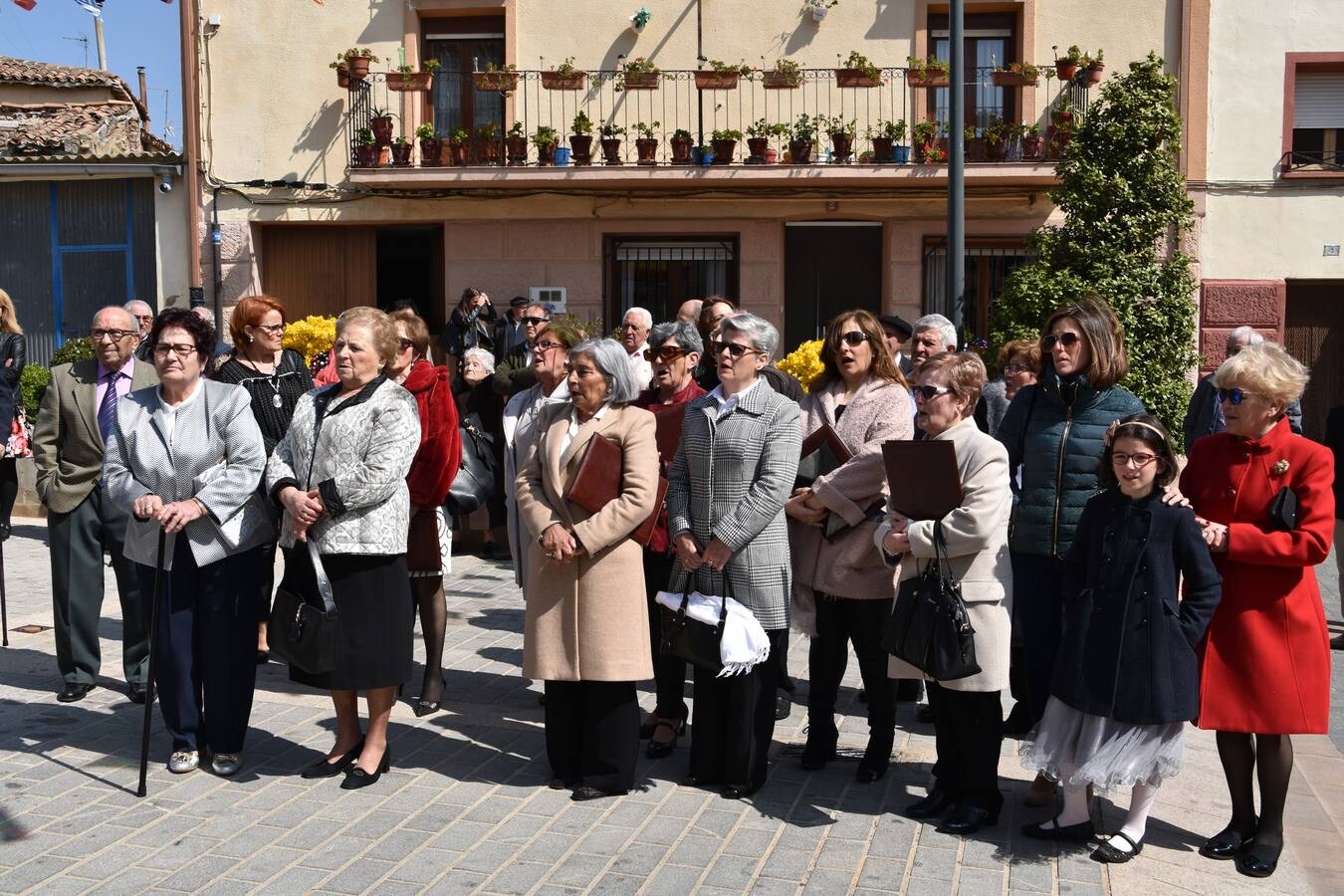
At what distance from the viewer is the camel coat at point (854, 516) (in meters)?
5.31

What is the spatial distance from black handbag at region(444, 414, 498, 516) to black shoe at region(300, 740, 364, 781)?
4.42ft

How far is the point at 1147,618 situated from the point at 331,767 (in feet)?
10.5

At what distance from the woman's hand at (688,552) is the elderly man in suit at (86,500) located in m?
3.05

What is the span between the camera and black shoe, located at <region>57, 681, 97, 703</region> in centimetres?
652

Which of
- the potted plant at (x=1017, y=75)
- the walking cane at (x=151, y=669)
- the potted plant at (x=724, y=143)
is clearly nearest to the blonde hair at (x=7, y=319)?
the walking cane at (x=151, y=669)

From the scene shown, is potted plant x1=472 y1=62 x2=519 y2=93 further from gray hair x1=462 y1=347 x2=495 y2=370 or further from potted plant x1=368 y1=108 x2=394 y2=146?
gray hair x1=462 y1=347 x2=495 y2=370

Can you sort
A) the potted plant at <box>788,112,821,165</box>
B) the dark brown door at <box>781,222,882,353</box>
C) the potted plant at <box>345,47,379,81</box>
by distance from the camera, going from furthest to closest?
the dark brown door at <box>781,222,882,353</box> < the potted plant at <box>345,47,379,81</box> < the potted plant at <box>788,112,821,165</box>

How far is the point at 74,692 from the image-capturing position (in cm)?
657

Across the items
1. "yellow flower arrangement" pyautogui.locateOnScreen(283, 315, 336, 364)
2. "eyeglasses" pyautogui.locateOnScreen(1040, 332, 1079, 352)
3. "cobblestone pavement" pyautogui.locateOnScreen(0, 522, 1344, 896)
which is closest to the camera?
"cobblestone pavement" pyautogui.locateOnScreen(0, 522, 1344, 896)

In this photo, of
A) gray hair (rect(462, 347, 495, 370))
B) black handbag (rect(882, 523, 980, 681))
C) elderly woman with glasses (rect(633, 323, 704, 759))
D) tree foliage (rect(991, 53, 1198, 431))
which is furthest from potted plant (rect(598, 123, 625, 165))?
black handbag (rect(882, 523, 980, 681))

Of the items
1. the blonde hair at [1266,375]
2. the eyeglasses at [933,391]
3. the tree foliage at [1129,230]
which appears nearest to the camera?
the blonde hair at [1266,375]

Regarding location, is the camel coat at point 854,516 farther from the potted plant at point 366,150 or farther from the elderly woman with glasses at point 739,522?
the potted plant at point 366,150

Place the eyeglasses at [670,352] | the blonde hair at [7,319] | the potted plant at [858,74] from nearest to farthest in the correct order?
the eyeglasses at [670,352], the blonde hair at [7,319], the potted plant at [858,74]

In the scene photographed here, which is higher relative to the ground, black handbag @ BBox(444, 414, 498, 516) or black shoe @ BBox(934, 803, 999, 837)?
black handbag @ BBox(444, 414, 498, 516)
